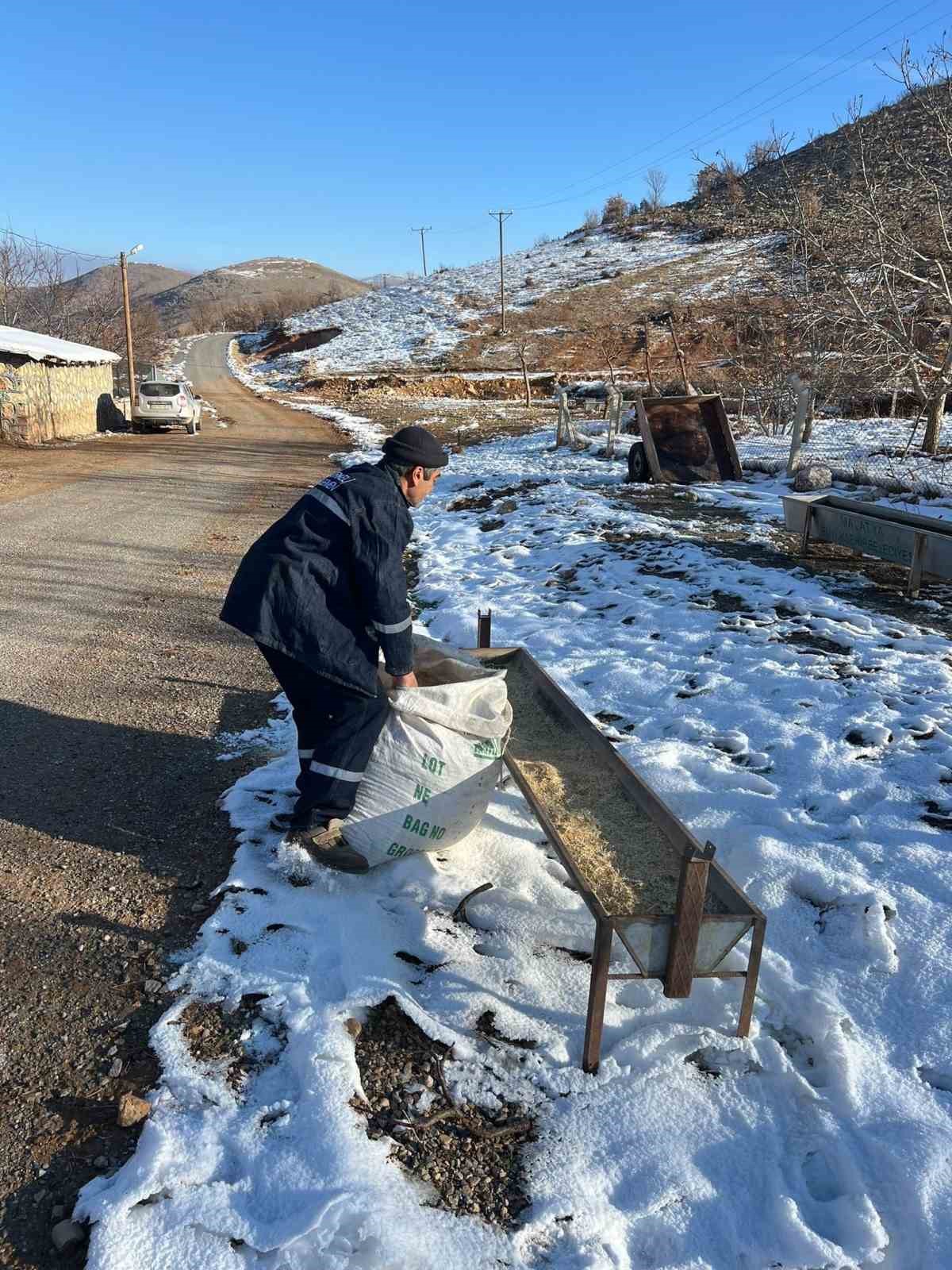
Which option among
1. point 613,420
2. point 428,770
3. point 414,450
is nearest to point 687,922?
point 428,770

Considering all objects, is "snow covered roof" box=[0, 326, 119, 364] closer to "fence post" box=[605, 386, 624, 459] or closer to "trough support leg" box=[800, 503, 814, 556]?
"fence post" box=[605, 386, 624, 459]

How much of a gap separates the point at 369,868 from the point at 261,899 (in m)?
0.41

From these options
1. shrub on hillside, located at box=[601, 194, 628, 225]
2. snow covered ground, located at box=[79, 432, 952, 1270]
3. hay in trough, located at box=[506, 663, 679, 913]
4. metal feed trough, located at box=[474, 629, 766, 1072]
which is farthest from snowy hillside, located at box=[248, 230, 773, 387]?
metal feed trough, located at box=[474, 629, 766, 1072]

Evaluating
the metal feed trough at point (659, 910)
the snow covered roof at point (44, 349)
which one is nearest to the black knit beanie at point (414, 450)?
the metal feed trough at point (659, 910)

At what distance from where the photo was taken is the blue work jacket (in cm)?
306

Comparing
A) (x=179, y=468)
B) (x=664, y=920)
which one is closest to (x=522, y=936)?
(x=664, y=920)

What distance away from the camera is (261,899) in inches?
124

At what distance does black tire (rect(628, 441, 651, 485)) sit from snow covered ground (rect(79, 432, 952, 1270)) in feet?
26.5

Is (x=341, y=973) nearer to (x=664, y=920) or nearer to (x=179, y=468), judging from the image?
(x=664, y=920)

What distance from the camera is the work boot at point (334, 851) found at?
10.8ft

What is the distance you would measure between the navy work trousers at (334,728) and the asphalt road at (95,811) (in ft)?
1.86

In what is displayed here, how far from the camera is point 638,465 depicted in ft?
41.7

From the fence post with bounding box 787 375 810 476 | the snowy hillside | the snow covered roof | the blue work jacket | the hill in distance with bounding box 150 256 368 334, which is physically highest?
the hill in distance with bounding box 150 256 368 334

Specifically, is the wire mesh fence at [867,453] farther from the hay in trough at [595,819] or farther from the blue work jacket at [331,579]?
the blue work jacket at [331,579]
